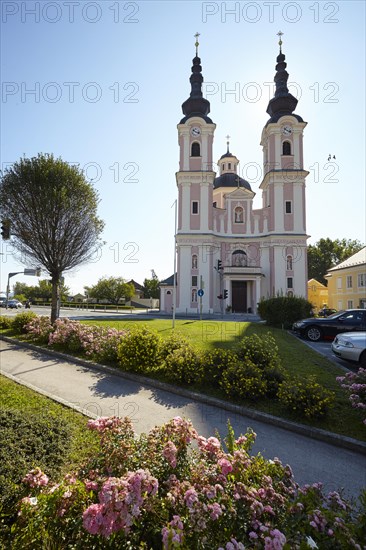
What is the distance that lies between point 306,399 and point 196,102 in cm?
4782

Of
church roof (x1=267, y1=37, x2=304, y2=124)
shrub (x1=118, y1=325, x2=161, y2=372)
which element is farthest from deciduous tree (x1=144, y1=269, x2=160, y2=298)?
shrub (x1=118, y1=325, x2=161, y2=372)

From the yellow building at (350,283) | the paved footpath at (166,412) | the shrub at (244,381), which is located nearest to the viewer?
the paved footpath at (166,412)

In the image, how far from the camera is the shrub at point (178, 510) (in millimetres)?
2006

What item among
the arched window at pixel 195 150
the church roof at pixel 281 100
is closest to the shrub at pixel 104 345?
the arched window at pixel 195 150

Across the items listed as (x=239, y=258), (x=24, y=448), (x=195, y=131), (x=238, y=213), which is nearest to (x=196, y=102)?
(x=195, y=131)

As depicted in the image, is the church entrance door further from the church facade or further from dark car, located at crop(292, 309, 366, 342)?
dark car, located at crop(292, 309, 366, 342)

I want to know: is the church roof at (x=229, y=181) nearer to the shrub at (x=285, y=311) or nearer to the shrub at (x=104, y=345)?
the shrub at (x=285, y=311)

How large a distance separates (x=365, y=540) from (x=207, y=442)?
55.7 inches

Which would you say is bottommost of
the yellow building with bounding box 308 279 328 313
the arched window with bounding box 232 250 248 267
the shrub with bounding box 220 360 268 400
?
the shrub with bounding box 220 360 268 400

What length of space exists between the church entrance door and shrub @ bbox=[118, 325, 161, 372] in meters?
33.1

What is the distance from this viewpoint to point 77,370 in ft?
30.4

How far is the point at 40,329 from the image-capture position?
13625mm

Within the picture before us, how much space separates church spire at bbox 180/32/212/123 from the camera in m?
44.5

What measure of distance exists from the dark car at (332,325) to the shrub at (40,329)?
38.6 ft
